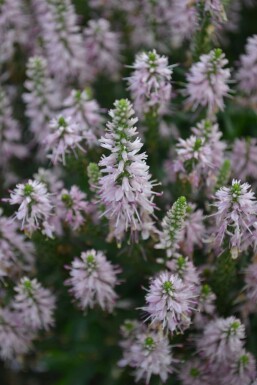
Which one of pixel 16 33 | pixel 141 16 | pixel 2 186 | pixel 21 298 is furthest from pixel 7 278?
pixel 141 16

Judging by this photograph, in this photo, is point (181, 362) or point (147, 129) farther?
point (147, 129)

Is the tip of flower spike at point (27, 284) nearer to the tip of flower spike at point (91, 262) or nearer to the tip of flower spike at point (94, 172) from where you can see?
the tip of flower spike at point (91, 262)

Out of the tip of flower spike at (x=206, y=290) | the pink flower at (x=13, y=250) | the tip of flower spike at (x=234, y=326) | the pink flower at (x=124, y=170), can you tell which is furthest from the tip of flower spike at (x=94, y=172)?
the tip of flower spike at (x=234, y=326)

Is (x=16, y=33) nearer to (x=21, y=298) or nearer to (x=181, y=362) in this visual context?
(x=21, y=298)

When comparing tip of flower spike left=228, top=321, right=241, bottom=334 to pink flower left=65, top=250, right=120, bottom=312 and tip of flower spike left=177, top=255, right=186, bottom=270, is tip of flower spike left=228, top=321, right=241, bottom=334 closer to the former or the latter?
tip of flower spike left=177, top=255, right=186, bottom=270

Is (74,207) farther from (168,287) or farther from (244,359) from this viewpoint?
(244,359)
